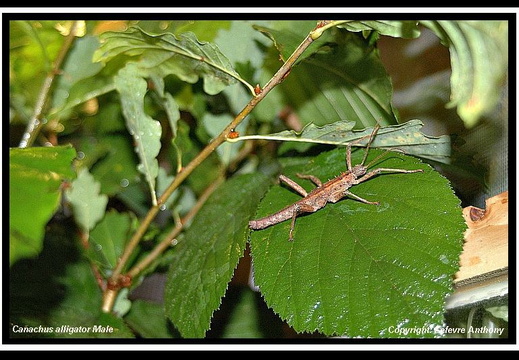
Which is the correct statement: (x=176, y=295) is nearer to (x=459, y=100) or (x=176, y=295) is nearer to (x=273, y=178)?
(x=273, y=178)

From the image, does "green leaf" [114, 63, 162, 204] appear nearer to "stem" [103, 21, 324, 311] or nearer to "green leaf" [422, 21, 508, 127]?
"stem" [103, 21, 324, 311]

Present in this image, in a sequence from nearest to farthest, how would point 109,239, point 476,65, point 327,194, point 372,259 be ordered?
point 476,65 → point 372,259 → point 327,194 → point 109,239

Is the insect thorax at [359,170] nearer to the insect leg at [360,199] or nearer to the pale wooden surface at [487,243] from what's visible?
the insect leg at [360,199]

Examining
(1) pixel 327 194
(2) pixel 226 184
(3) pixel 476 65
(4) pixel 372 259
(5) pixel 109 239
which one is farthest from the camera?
(5) pixel 109 239

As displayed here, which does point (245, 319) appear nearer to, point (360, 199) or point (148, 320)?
point (148, 320)

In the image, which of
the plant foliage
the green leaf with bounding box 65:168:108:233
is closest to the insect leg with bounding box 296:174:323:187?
the plant foliage

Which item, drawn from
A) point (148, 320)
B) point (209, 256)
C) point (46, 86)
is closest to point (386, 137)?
point (209, 256)
